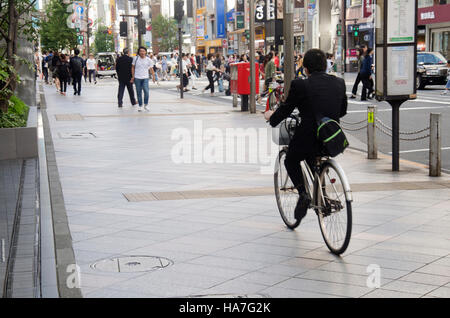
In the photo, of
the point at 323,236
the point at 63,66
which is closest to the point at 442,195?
the point at 323,236

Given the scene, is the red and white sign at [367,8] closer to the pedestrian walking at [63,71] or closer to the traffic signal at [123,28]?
the traffic signal at [123,28]

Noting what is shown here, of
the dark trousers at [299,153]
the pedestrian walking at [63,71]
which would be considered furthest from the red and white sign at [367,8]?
the dark trousers at [299,153]

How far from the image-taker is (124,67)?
23.4m

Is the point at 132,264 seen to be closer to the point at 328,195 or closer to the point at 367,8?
the point at 328,195

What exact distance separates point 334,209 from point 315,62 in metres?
1.20

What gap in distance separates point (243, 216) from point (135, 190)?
2015 millimetres

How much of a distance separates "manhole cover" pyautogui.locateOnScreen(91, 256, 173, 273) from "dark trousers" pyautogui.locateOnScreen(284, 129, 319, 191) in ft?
4.37

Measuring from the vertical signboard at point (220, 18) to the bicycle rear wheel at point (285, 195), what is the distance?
262 ft

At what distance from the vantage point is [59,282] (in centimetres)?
510

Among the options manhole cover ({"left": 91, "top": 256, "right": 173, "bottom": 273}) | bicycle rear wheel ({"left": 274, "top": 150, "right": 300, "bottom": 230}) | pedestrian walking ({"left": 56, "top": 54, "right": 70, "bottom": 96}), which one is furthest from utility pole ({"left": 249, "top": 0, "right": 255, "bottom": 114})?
manhole cover ({"left": 91, "top": 256, "right": 173, "bottom": 273})

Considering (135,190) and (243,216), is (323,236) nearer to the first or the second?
(243,216)

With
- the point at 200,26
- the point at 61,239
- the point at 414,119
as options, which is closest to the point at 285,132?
the point at 61,239

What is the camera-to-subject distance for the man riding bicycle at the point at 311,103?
19.5 feet

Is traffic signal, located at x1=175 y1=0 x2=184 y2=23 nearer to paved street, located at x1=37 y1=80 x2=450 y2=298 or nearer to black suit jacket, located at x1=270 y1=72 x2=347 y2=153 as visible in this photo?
paved street, located at x1=37 y1=80 x2=450 y2=298
